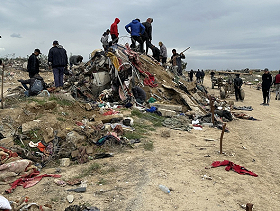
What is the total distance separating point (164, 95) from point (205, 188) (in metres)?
6.46

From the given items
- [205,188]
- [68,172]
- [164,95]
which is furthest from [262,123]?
[68,172]

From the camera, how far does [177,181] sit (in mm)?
3822

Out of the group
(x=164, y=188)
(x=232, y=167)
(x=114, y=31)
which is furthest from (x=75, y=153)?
(x=114, y=31)

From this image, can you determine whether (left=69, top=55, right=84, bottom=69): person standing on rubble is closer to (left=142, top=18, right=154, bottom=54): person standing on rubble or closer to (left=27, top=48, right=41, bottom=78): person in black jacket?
(left=142, top=18, right=154, bottom=54): person standing on rubble

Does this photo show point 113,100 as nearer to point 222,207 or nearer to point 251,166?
point 251,166

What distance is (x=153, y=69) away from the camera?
11.4 m

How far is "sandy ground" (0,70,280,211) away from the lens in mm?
3229

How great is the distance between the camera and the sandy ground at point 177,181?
127 inches

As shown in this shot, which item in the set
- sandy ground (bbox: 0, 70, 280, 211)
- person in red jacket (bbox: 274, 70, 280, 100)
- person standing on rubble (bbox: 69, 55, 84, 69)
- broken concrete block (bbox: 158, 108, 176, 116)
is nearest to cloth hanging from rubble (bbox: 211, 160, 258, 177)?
sandy ground (bbox: 0, 70, 280, 211)

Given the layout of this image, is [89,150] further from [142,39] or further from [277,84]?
[277,84]

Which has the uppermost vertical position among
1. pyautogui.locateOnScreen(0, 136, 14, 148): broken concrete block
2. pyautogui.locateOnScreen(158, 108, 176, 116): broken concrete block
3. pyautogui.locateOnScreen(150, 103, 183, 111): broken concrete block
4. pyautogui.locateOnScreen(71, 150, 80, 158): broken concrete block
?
pyautogui.locateOnScreen(150, 103, 183, 111): broken concrete block

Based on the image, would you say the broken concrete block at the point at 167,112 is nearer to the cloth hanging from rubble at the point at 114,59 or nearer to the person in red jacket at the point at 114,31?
the cloth hanging from rubble at the point at 114,59

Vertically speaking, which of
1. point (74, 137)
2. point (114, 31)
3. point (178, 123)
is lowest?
point (178, 123)

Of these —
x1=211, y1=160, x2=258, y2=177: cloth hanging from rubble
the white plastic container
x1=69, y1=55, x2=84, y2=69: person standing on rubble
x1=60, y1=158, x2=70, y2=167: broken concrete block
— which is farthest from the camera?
x1=69, y1=55, x2=84, y2=69: person standing on rubble
